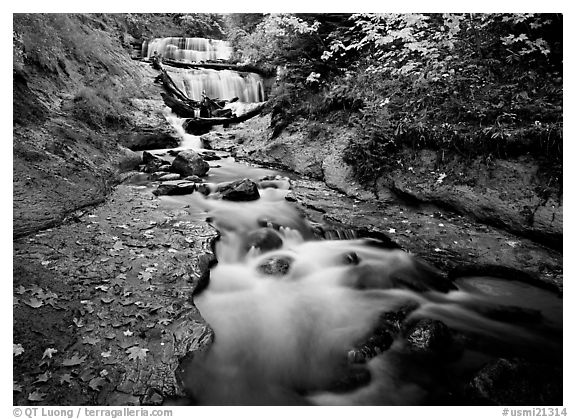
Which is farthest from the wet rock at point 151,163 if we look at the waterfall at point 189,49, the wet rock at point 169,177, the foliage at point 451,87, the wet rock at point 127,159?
Answer: the waterfall at point 189,49

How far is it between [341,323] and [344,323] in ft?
0.11

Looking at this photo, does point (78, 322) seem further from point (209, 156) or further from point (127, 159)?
point (209, 156)

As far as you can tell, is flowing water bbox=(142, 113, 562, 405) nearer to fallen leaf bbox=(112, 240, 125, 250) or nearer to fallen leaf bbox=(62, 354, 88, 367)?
fallen leaf bbox=(62, 354, 88, 367)

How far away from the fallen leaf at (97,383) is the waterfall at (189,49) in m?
17.6

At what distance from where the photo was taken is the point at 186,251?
419cm

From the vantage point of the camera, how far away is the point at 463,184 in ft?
17.3

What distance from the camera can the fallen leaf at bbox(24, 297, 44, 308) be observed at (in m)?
2.91

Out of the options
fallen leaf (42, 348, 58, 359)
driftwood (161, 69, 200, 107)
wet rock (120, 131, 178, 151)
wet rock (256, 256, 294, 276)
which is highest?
driftwood (161, 69, 200, 107)

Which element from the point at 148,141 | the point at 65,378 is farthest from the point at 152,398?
the point at 148,141

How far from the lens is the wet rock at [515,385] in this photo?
2574mm

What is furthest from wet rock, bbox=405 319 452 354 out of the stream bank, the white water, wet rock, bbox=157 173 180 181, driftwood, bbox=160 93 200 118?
driftwood, bbox=160 93 200 118

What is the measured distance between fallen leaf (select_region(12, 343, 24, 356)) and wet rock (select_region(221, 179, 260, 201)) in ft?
13.3
